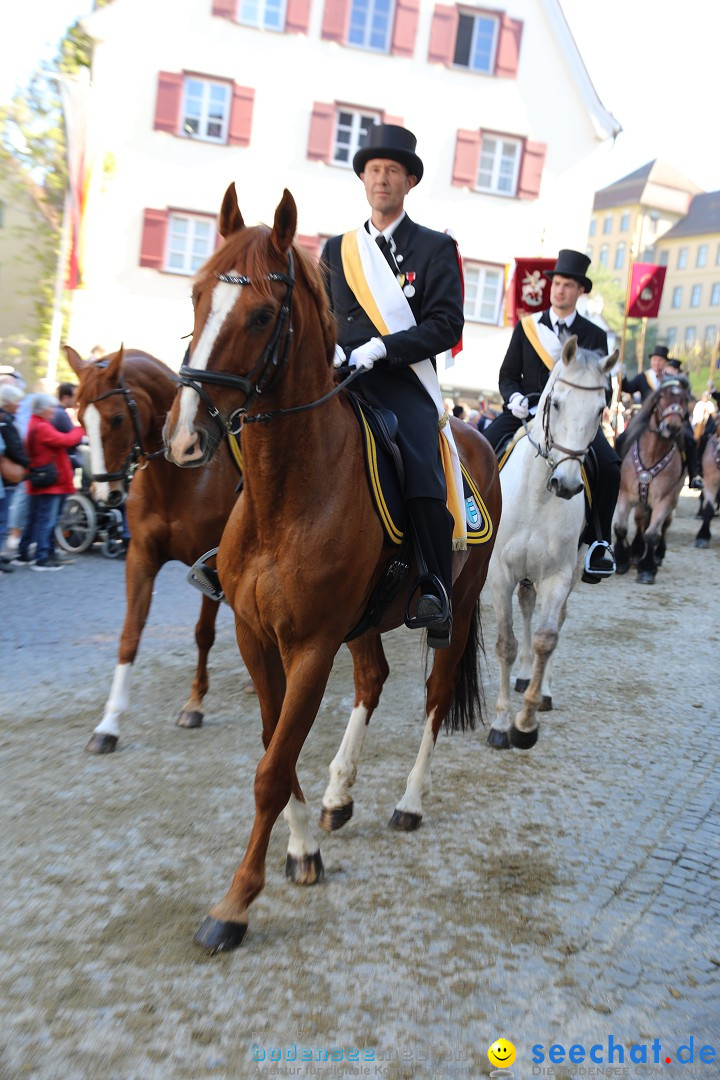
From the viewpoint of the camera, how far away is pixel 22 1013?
295 centimetres

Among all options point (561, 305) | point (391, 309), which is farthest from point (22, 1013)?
point (561, 305)

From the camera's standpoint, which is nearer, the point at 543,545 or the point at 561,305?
the point at 543,545

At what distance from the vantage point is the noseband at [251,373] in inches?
119

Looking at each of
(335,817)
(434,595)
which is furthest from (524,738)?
(434,595)

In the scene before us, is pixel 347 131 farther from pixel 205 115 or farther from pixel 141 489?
pixel 141 489

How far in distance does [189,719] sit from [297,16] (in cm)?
2390

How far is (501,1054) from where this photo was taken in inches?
116

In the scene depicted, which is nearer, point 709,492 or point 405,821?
point 405,821

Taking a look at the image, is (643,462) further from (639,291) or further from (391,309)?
(391,309)

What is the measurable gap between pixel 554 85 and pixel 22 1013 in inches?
1136

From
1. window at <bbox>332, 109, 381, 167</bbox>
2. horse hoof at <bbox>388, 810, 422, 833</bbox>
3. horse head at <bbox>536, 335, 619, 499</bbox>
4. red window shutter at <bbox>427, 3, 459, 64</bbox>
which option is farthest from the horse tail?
red window shutter at <bbox>427, 3, 459, 64</bbox>

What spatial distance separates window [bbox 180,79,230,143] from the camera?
81.3 ft

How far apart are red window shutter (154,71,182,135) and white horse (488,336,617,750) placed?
21024mm

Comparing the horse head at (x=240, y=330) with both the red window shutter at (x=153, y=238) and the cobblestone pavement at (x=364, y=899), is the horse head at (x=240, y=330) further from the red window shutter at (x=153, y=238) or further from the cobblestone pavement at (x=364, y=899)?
the red window shutter at (x=153, y=238)
